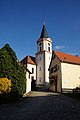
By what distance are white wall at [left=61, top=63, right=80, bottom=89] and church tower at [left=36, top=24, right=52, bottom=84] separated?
66.3 feet

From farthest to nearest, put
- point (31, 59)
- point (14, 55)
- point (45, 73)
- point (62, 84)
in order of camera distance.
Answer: point (31, 59) → point (45, 73) → point (62, 84) → point (14, 55)

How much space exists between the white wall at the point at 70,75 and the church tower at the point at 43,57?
20.2 metres

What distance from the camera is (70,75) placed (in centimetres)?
3916

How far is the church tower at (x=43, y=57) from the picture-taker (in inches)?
2367

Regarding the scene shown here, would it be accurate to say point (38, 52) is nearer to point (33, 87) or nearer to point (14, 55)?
point (33, 87)

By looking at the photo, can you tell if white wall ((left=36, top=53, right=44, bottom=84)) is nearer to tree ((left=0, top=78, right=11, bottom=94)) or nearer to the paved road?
tree ((left=0, top=78, right=11, bottom=94))

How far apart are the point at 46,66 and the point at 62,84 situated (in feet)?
76.5

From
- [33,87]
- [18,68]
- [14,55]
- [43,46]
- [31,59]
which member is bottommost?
[33,87]

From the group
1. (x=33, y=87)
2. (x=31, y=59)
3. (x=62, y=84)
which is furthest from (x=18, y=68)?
(x=31, y=59)

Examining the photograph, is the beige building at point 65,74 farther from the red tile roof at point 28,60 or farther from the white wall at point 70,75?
the red tile roof at point 28,60

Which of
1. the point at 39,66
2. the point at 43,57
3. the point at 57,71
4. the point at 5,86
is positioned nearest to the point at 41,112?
the point at 5,86

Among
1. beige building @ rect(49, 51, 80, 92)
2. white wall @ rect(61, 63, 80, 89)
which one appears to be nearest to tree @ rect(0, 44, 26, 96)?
beige building @ rect(49, 51, 80, 92)

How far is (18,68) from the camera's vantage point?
80.9 ft

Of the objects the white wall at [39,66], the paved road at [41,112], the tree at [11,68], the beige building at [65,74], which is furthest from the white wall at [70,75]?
the paved road at [41,112]
